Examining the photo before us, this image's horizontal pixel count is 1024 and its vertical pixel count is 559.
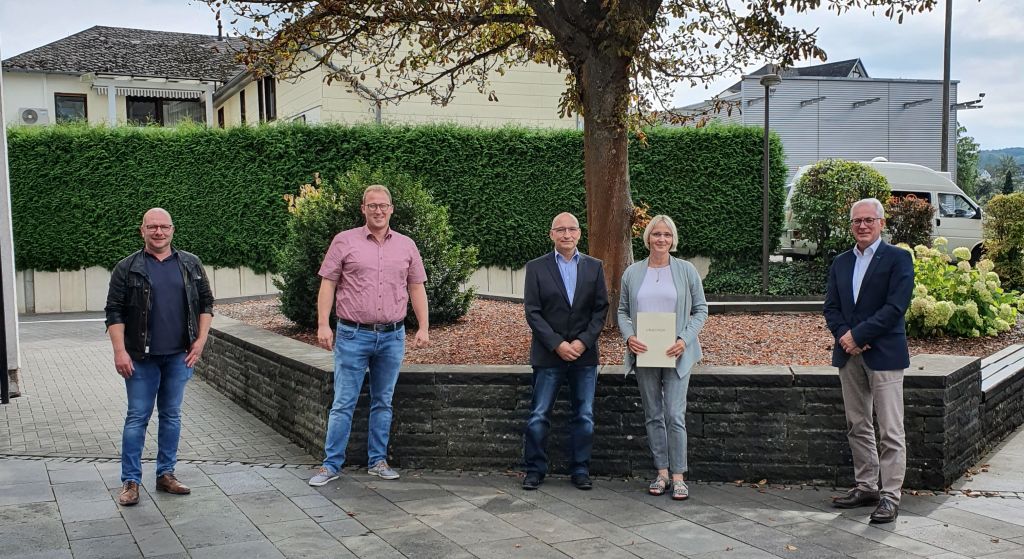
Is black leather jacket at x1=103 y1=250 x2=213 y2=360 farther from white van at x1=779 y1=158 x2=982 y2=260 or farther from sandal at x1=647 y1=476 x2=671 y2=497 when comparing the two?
white van at x1=779 y1=158 x2=982 y2=260

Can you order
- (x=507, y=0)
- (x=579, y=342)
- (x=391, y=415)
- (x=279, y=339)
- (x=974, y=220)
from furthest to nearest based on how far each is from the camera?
(x=974, y=220)
(x=507, y=0)
(x=279, y=339)
(x=391, y=415)
(x=579, y=342)

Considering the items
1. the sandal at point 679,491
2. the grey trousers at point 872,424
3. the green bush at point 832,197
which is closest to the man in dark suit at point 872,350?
the grey trousers at point 872,424

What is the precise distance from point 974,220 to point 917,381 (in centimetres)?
1716

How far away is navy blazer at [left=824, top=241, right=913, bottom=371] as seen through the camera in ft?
17.7

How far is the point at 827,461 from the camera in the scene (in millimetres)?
6133

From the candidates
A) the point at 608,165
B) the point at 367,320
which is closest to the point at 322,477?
the point at 367,320

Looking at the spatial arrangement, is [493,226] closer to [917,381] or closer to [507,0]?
[507,0]

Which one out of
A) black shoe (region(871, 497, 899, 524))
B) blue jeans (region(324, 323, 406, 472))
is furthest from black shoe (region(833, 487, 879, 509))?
blue jeans (region(324, 323, 406, 472))

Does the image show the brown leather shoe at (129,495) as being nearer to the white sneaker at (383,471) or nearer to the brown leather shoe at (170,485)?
the brown leather shoe at (170,485)

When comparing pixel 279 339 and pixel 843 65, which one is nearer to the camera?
pixel 279 339

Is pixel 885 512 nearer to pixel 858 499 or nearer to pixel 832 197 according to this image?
pixel 858 499

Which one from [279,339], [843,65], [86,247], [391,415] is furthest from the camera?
[843,65]

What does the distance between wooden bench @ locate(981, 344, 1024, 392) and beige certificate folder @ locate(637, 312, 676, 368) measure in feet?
9.34

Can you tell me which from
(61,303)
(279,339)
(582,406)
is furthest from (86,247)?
(582,406)
